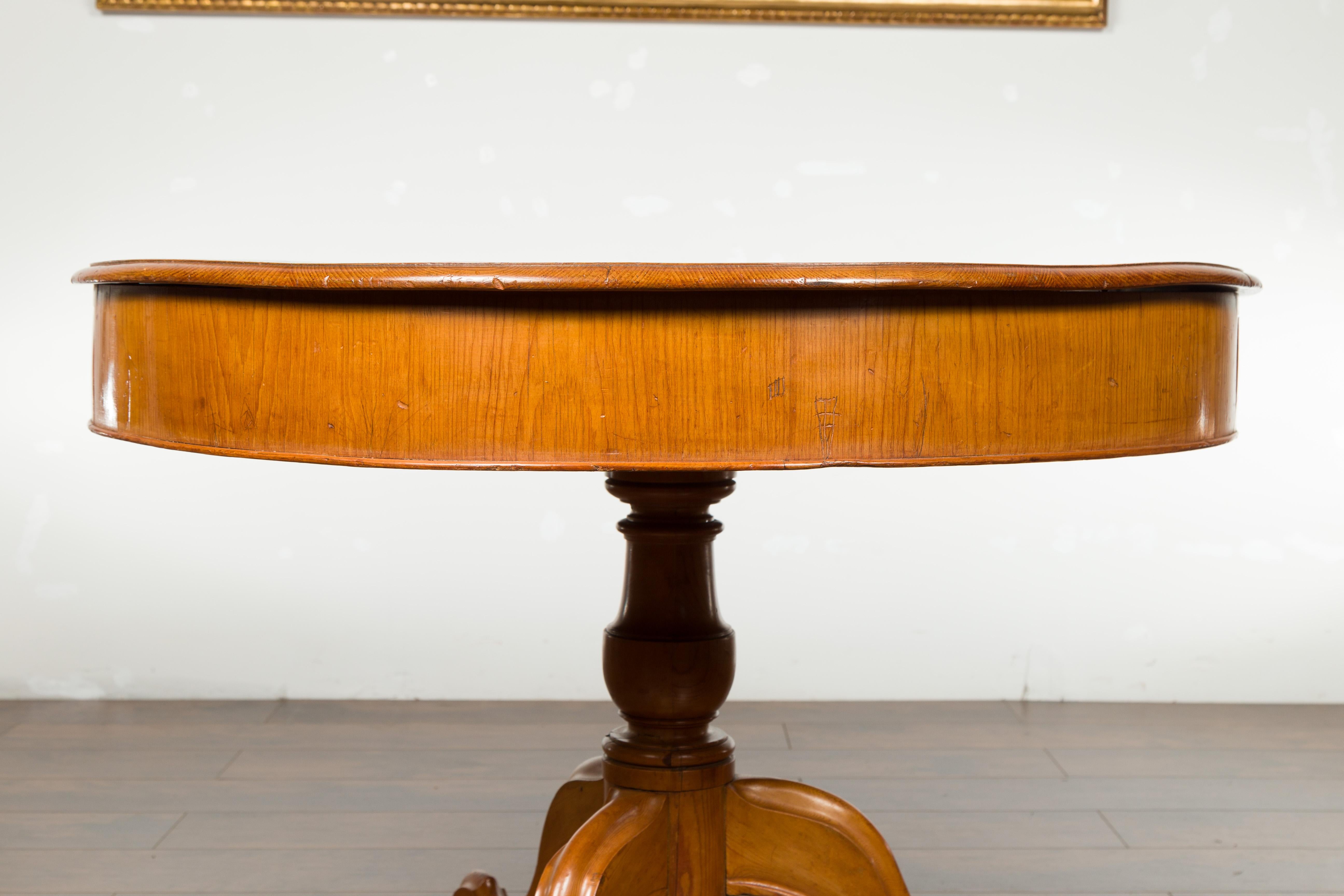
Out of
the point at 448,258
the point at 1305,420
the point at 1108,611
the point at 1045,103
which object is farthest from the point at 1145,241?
the point at 448,258

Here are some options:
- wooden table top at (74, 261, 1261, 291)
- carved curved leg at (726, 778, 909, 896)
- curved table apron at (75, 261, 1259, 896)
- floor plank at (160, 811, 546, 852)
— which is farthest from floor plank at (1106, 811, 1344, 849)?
wooden table top at (74, 261, 1261, 291)

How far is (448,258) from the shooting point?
1955 millimetres

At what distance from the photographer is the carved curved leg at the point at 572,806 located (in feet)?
3.42

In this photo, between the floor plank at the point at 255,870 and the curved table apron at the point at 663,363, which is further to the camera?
the floor plank at the point at 255,870

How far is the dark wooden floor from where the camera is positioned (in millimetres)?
1359

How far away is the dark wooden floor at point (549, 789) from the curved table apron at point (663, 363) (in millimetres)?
902

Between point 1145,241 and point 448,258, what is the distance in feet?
3.95

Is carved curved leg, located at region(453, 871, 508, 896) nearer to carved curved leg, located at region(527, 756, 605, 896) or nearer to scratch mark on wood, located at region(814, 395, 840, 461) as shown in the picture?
carved curved leg, located at region(527, 756, 605, 896)

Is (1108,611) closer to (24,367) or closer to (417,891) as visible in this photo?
(417,891)

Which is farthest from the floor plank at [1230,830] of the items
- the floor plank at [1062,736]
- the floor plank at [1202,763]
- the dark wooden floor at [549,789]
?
the floor plank at [1062,736]

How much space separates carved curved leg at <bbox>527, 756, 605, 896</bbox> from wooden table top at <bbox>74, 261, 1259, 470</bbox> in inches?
22.5

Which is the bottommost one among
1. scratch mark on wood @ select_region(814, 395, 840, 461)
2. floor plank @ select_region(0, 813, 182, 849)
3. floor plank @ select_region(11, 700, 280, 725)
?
floor plank @ select_region(0, 813, 182, 849)

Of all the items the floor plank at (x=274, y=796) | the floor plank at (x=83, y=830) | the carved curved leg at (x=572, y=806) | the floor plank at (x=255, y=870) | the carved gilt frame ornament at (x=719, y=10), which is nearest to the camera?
the carved curved leg at (x=572, y=806)

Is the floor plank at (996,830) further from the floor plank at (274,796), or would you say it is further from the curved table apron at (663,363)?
the curved table apron at (663,363)
